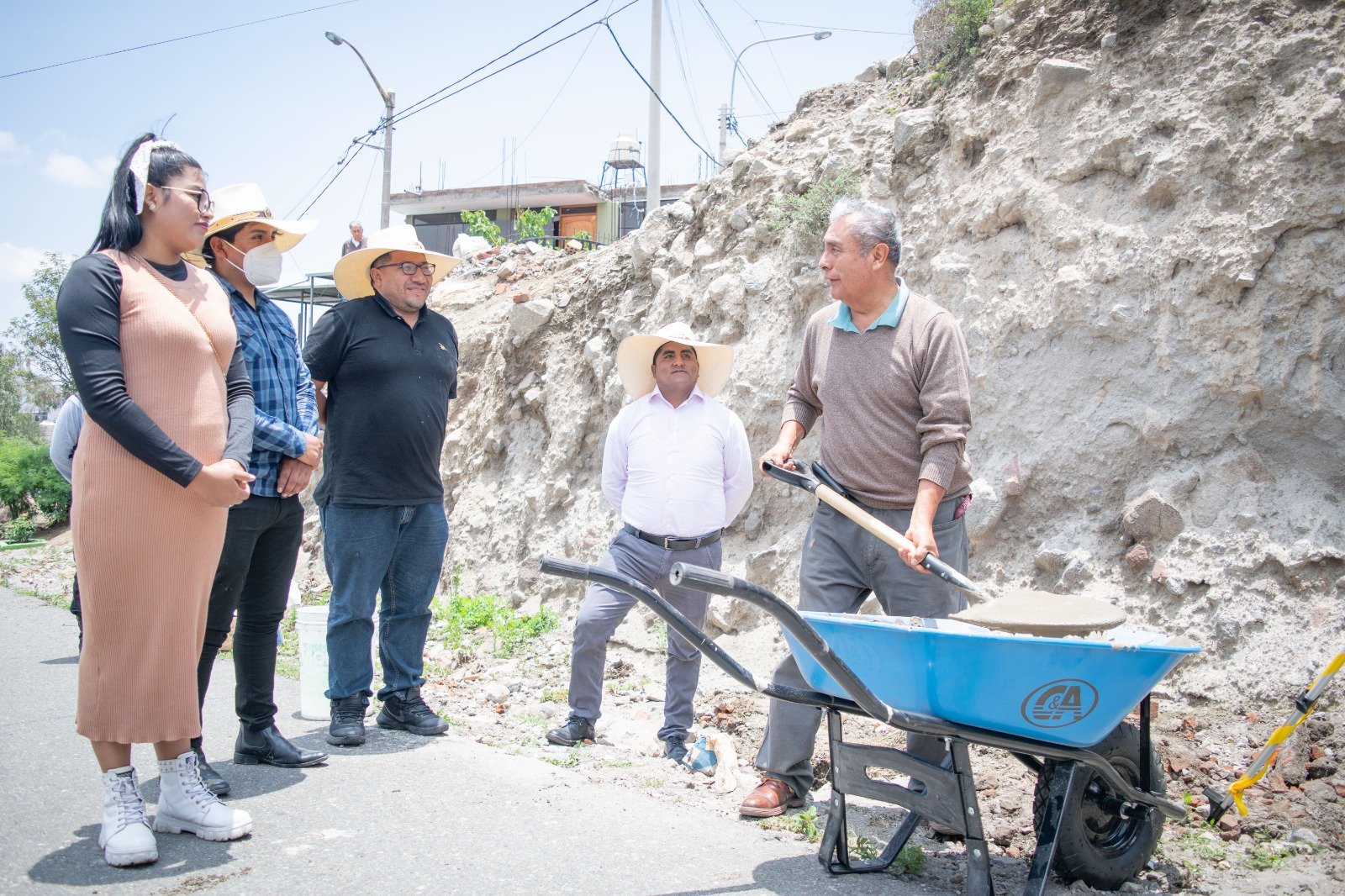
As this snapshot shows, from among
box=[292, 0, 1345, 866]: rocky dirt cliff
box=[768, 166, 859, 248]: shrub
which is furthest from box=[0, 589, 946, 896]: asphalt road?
box=[768, 166, 859, 248]: shrub

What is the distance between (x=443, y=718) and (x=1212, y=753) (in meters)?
3.66

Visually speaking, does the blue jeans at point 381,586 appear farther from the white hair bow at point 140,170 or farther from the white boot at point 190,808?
the white hair bow at point 140,170

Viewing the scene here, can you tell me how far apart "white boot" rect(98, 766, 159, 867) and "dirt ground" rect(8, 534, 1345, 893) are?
5.51 ft

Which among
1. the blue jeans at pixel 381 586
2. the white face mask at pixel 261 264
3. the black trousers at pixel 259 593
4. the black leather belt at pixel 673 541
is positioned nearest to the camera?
the black trousers at pixel 259 593

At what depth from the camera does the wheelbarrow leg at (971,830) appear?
2.79m

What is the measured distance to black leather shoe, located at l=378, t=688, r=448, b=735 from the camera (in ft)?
15.8

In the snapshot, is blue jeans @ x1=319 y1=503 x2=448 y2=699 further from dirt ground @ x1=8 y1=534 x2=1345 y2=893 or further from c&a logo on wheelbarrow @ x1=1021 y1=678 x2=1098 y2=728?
c&a logo on wheelbarrow @ x1=1021 y1=678 x2=1098 y2=728

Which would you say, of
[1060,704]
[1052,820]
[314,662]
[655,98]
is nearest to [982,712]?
[1060,704]

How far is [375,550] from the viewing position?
15.4 ft

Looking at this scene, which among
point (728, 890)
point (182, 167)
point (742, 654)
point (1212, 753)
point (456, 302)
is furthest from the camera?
point (456, 302)

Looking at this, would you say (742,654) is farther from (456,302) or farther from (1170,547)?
(456,302)

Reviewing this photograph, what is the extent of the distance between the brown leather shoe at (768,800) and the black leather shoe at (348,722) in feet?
6.19

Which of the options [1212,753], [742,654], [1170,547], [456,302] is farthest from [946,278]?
[456,302]

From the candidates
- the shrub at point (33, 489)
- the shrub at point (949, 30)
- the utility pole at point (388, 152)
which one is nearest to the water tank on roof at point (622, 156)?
the utility pole at point (388, 152)
